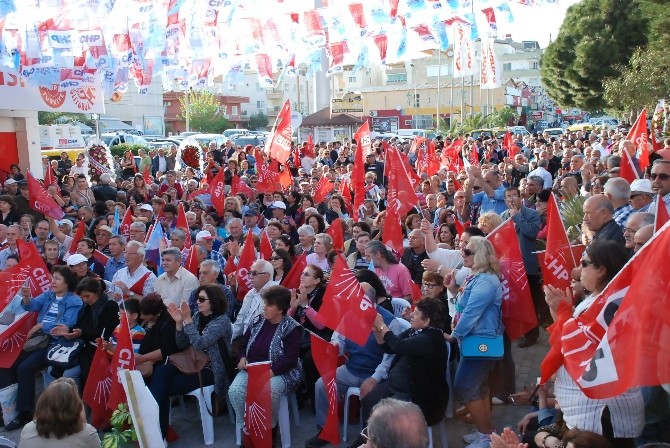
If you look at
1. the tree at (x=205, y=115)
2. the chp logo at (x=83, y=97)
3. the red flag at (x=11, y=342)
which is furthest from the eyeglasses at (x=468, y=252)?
the tree at (x=205, y=115)

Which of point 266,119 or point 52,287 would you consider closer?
point 52,287

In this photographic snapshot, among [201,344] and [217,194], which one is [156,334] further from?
[217,194]

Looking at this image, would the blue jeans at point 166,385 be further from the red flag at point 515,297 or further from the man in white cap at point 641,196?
the man in white cap at point 641,196

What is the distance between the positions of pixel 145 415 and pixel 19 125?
1659 cm

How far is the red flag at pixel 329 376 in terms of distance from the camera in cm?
595

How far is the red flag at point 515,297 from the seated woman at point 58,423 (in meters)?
3.45

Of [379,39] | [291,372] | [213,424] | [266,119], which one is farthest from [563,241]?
[266,119]

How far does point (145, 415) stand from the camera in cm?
564

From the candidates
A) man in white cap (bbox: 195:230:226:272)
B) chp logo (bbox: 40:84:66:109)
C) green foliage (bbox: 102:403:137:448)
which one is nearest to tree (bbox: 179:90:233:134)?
chp logo (bbox: 40:84:66:109)

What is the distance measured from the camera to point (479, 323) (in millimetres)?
5695

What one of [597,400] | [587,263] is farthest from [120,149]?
[597,400]

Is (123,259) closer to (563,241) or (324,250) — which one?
(324,250)

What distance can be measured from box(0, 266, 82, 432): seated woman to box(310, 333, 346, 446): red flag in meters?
2.56

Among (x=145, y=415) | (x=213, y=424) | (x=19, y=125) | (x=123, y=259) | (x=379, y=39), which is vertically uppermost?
(x=379, y=39)
